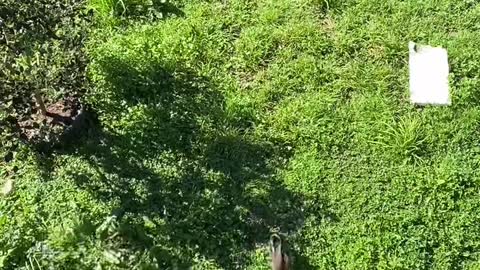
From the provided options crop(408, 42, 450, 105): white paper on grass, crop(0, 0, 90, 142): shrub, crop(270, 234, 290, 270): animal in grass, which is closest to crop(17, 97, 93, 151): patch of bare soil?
crop(0, 0, 90, 142): shrub

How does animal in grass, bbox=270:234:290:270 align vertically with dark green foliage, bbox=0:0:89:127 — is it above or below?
below

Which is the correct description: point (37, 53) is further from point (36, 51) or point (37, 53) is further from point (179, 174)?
point (179, 174)

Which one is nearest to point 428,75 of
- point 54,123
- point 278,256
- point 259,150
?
point 259,150

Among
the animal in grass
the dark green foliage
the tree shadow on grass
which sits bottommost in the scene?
the animal in grass

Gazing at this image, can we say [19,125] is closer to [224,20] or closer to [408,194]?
[224,20]

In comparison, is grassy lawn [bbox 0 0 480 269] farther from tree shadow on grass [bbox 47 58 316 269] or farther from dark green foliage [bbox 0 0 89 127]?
dark green foliage [bbox 0 0 89 127]

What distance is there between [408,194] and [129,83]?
1943 mm

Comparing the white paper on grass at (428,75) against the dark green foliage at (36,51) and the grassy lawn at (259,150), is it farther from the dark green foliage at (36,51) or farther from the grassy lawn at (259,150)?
the dark green foliage at (36,51)

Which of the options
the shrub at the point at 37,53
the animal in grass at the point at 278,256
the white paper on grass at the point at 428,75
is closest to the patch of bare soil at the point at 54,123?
the shrub at the point at 37,53

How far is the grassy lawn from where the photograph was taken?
4.23 metres

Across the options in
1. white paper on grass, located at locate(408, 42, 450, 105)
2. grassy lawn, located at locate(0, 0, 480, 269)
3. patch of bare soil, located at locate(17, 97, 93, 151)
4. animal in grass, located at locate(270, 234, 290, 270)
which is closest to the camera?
animal in grass, located at locate(270, 234, 290, 270)

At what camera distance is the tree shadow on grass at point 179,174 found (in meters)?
4.26

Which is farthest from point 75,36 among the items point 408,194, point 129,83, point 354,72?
point 408,194

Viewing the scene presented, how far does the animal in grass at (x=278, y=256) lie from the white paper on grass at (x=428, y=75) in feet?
4.62
